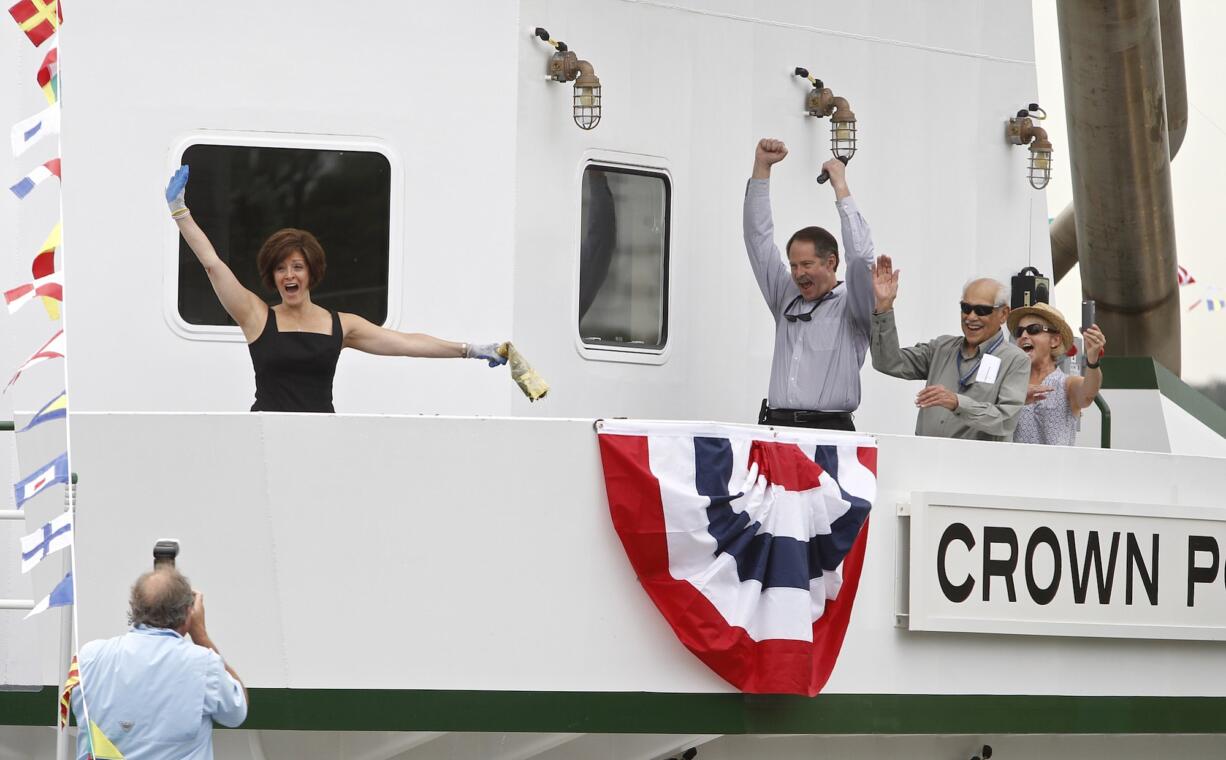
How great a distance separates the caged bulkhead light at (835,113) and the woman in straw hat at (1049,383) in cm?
110

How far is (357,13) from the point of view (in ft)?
21.2

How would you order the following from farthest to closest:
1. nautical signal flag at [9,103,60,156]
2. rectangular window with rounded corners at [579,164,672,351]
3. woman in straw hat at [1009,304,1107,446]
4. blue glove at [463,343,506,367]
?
1. woman in straw hat at [1009,304,1107,446]
2. rectangular window with rounded corners at [579,164,672,351]
3. blue glove at [463,343,506,367]
4. nautical signal flag at [9,103,60,156]

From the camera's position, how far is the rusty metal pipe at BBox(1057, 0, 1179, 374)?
11.6 meters

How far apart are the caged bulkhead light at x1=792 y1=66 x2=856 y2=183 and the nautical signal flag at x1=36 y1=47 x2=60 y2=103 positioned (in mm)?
3766

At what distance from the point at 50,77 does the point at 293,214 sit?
5.82ft

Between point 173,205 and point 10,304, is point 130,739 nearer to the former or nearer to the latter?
point 10,304

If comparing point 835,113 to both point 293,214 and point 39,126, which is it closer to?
point 293,214

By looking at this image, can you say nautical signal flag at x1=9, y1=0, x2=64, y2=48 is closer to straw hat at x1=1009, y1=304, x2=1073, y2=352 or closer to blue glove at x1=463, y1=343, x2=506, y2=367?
blue glove at x1=463, y1=343, x2=506, y2=367

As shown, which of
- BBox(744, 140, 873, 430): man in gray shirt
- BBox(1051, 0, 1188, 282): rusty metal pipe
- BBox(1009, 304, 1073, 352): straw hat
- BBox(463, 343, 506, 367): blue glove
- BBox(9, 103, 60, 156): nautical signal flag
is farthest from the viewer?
BBox(1051, 0, 1188, 282): rusty metal pipe

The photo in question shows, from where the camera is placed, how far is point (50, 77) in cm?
464

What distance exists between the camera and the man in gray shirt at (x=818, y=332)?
6.51 meters

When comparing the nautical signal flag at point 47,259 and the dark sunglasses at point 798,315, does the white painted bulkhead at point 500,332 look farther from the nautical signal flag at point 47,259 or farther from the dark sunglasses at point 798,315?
the nautical signal flag at point 47,259

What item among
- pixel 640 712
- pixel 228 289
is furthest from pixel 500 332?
pixel 640 712

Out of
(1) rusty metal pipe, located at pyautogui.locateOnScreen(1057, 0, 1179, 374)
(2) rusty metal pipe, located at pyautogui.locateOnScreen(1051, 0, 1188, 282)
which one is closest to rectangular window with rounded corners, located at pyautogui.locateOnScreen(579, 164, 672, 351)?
(1) rusty metal pipe, located at pyautogui.locateOnScreen(1057, 0, 1179, 374)
